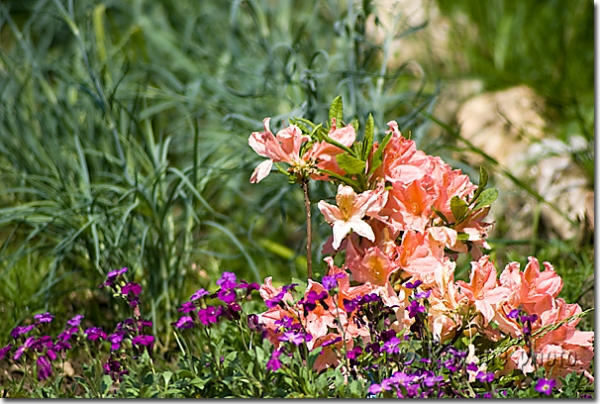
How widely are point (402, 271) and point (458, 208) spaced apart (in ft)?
0.72

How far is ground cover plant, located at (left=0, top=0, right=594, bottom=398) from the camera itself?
1.74m

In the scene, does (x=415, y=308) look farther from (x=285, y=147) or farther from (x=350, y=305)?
(x=285, y=147)

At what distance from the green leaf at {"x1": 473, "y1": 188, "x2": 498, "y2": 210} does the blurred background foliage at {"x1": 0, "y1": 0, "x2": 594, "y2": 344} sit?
69 cm

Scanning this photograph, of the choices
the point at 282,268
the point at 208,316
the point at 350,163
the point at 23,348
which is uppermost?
the point at 350,163

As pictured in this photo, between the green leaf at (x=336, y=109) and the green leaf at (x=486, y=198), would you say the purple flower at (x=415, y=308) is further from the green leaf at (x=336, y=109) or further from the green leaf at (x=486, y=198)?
the green leaf at (x=336, y=109)

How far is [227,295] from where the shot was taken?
180cm

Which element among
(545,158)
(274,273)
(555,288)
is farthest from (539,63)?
(555,288)

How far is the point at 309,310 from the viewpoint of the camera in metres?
1.68

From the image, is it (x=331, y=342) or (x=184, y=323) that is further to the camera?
(x=184, y=323)

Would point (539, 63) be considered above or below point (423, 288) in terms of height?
above

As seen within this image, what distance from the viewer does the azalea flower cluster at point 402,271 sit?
176 cm

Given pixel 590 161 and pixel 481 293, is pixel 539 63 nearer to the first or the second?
pixel 590 161

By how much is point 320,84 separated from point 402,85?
1.44 metres

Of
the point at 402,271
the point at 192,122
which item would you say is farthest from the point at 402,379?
the point at 192,122
